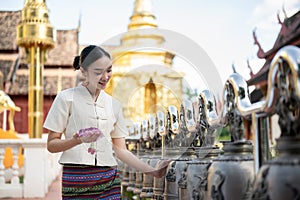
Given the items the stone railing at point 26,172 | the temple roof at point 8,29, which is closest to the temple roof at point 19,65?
the temple roof at point 8,29

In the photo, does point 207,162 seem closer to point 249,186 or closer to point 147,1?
point 249,186

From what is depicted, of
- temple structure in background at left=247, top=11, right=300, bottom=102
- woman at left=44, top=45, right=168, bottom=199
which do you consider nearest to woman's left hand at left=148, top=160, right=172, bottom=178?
woman at left=44, top=45, right=168, bottom=199

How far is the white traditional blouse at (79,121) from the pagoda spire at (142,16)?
11.2 meters

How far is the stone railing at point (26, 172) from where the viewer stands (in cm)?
582

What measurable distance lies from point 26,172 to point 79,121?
13.5 ft

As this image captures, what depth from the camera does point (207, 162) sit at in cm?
198

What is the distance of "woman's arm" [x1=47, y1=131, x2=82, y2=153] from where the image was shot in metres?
1.87

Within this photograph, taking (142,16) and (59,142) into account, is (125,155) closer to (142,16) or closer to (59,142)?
(59,142)

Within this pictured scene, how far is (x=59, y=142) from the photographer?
6.36ft

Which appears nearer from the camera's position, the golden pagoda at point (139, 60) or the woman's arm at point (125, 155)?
the woman's arm at point (125, 155)

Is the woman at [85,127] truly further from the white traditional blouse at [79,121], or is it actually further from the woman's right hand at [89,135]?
the woman's right hand at [89,135]

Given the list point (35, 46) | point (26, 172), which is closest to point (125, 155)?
point (26, 172)

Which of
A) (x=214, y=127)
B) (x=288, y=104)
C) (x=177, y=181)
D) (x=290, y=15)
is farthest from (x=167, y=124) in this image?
(x=290, y=15)

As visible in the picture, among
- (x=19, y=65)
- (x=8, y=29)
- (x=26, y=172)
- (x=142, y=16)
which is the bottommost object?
(x=26, y=172)
